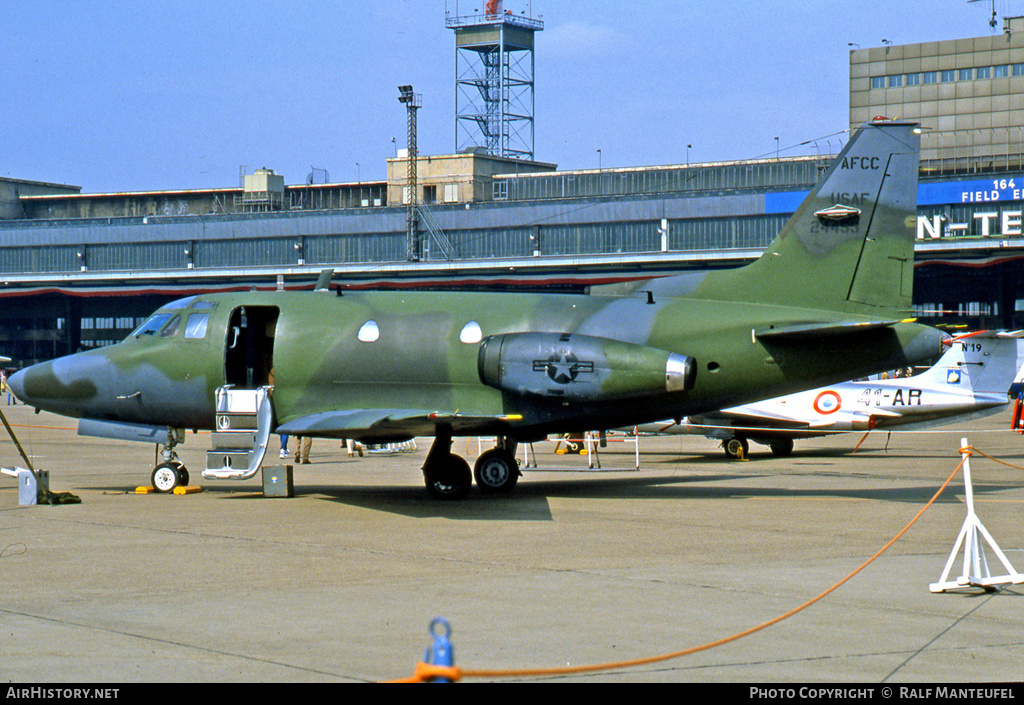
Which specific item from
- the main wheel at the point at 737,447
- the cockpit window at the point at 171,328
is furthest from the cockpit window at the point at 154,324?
the main wheel at the point at 737,447

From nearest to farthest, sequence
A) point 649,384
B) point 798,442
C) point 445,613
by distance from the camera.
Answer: point 445,613
point 649,384
point 798,442

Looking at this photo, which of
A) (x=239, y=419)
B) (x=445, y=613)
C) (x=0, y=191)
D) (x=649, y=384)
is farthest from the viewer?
(x=0, y=191)

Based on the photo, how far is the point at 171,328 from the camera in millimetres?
19578

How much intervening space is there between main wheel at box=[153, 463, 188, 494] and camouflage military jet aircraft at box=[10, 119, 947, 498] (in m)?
0.05

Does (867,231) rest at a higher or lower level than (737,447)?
higher

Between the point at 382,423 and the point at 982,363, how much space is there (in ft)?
57.5

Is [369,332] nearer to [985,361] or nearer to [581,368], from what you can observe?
[581,368]

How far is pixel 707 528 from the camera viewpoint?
50.4ft

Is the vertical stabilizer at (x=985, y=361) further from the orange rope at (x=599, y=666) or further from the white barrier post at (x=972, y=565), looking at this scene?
the white barrier post at (x=972, y=565)

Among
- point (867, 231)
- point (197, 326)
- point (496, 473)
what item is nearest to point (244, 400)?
point (197, 326)

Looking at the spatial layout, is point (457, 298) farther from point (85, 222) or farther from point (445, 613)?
point (85, 222)

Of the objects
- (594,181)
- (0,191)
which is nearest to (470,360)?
(594,181)

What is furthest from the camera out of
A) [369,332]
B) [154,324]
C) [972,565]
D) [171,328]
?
[154,324]

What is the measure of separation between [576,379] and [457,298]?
9.53 ft
